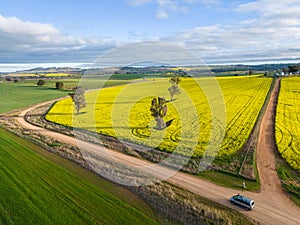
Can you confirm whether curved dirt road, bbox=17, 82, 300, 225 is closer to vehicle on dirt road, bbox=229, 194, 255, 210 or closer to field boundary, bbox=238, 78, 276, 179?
vehicle on dirt road, bbox=229, 194, 255, 210

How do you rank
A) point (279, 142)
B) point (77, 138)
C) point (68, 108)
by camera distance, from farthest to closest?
point (68, 108) < point (77, 138) < point (279, 142)

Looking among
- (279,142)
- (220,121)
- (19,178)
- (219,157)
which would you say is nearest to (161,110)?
(220,121)

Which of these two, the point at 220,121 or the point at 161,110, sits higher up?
the point at 161,110

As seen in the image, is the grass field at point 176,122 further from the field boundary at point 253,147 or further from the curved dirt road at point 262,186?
the curved dirt road at point 262,186

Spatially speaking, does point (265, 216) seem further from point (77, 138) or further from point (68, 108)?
point (68, 108)

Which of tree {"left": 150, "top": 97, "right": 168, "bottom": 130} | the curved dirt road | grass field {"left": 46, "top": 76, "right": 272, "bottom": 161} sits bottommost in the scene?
the curved dirt road

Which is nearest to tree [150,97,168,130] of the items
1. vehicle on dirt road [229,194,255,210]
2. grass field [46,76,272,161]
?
grass field [46,76,272,161]

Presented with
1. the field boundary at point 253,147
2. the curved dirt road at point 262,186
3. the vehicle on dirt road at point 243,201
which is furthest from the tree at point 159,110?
the vehicle on dirt road at point 243,201
